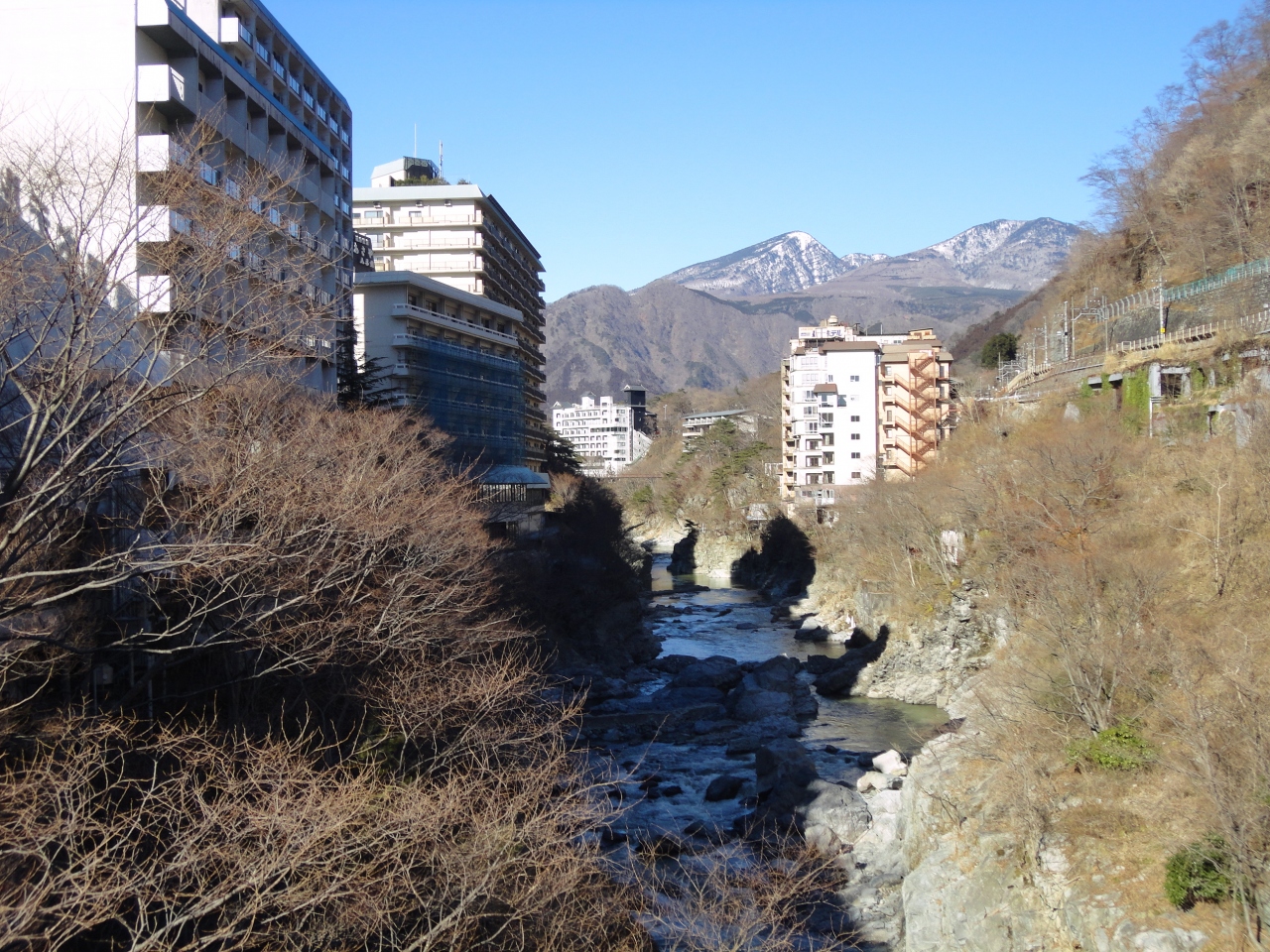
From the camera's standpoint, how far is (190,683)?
40.9ft

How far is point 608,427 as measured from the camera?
13800 cm

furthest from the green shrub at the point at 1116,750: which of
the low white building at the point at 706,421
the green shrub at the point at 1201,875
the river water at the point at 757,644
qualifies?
the low white building at the point at 706,421

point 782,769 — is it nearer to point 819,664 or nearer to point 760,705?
point 760,705

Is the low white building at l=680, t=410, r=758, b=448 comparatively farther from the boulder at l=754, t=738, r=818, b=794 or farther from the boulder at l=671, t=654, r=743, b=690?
the boulder at l=754, t=738, r=818, b=794

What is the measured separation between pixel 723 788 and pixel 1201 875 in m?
9.50

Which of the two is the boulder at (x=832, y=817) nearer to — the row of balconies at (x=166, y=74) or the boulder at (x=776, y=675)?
the boulder at (x=776, y=675)

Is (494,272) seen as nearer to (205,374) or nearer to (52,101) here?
(52,101)

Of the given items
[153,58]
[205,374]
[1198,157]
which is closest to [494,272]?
[153,58]

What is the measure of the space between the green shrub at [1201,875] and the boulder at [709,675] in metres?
17.1

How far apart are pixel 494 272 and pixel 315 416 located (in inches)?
1042

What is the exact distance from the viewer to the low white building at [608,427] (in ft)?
435

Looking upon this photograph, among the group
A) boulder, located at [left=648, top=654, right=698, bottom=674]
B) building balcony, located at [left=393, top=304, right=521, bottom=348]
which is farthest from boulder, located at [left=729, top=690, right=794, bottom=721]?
building balcony, located at [left=393, top=304, right=521, bottom=348]

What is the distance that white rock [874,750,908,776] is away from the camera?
1925 cm

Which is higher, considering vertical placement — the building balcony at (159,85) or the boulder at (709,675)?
the building balcony at (159,85)
